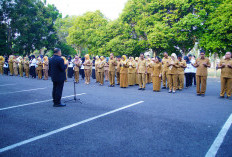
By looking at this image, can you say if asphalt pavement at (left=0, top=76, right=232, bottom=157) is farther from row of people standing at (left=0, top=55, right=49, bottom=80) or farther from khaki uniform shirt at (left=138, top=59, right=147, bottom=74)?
row of people standing at (left=0, top=55, right=49, bottom=80)

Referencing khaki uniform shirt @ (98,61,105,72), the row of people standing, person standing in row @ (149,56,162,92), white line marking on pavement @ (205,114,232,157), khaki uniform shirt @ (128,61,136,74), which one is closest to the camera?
white line marking on pavement @ (205,114,232,157)

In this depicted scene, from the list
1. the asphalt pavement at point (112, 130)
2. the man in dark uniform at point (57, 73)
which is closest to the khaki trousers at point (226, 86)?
the asphalt pavement at point (112, 130)

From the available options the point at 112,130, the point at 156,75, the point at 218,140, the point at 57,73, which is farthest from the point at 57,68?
the point at 156,75

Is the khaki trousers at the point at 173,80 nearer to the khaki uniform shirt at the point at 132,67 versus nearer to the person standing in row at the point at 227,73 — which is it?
the person standing in row at the point at 227,73

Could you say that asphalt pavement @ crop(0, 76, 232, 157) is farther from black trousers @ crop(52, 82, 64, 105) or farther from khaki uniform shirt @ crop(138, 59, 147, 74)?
khaki uniform shirt @ crop(138, 59, 147, 74)

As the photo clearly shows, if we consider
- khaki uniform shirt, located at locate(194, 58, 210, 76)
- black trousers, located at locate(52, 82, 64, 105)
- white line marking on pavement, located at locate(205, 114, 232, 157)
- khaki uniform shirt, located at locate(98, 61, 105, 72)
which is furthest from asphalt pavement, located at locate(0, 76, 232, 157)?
khaki uniform shirt, located at locate(98, 61, 105, 72)

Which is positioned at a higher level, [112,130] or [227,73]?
[227,73]

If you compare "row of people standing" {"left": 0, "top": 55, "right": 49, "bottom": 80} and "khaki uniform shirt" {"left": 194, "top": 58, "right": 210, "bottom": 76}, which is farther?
"row of people standing" {"left": 0, "top": 55, "right": 49, "bottom": 80}

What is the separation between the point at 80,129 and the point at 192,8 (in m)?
27.0

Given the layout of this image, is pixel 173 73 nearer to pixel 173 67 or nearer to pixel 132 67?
pixel 173 67

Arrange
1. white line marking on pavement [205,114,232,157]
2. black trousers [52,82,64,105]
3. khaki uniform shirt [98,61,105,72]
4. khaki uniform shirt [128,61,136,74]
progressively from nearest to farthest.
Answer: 1. white line marking on pavement [205,114,232,157]
2. black trousers [52,82,64,105]
3. khaki uniform shirt [128,61,136,74]
4. khaki uniform shirt [98,61,105,72]

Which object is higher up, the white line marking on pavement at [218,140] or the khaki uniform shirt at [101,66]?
the khaki uniform shirt at [101,66]

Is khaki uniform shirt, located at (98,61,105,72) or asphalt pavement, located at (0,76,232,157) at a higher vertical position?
khaki uniform shirt, located at (98,61,105,72)

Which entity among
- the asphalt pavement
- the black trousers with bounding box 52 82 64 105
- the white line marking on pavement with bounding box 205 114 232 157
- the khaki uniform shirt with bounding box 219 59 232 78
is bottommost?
Answer: the white line marking on pavement with bounding box 205 114 232 157
